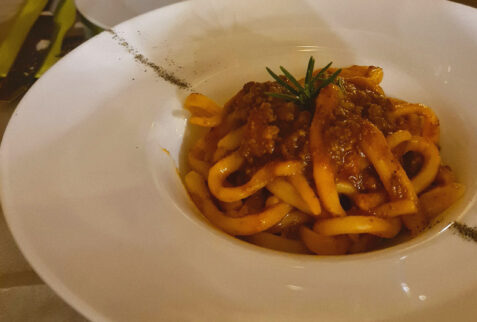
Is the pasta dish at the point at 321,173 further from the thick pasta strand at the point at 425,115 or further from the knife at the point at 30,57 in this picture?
the knife at the point at 30,57

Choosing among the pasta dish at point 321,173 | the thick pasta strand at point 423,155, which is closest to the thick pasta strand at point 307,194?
the pasta dish at point 321,173

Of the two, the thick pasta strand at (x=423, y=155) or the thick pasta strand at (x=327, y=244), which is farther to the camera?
the thick pasta strand at (x=423, y=155)

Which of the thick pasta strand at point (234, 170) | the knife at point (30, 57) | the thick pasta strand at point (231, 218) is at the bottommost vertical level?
the knife at point (30, 57)

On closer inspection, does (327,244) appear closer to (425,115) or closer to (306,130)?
(306,130)

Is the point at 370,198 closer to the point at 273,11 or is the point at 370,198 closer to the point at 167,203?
the point at 167,203

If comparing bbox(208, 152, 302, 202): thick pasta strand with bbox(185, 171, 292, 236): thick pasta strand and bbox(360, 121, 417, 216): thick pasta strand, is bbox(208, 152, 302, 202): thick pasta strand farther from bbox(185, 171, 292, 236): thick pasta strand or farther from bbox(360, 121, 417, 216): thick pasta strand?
bbox(360, 121, 417, 216): thick pasta strand

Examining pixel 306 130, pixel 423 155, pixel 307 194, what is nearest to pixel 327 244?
pixel 307 194

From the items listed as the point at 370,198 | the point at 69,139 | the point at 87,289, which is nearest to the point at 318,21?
the point at 370,198
